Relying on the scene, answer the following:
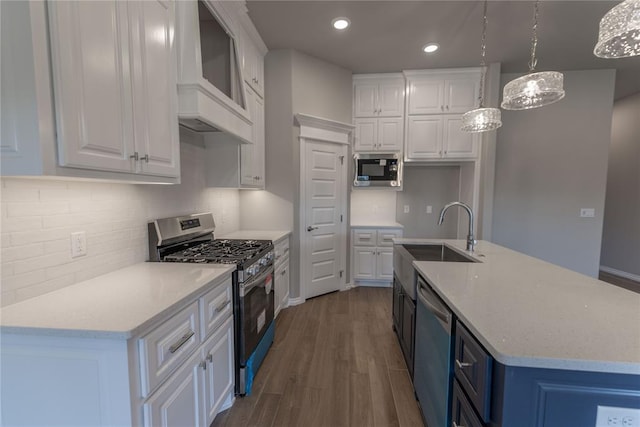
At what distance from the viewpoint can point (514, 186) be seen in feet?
12.7

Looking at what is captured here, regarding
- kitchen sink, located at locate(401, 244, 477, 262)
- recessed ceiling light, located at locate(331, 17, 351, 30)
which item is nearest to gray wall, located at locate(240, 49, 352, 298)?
recessed ceiling light, located at locate(331, 17, 351, 30)

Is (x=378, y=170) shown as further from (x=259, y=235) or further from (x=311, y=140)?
(x=259, y=235)

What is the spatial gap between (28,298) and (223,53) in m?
1.96

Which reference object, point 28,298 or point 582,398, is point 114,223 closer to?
point 28,298

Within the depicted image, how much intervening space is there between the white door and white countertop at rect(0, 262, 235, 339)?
1917 millimetres

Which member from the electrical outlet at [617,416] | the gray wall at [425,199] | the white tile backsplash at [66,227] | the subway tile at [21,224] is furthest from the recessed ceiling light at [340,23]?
the electrical outlet at [617,416]

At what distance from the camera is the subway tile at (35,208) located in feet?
3.60

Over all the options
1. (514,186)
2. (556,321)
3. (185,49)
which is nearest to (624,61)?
(514,186)

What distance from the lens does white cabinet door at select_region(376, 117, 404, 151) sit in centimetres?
385

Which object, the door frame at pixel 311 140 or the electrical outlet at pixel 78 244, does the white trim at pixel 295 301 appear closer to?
the door frame at pixel 311 140

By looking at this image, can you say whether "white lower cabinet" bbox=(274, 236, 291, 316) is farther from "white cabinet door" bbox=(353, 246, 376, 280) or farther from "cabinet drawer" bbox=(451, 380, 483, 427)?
"cabinet drawer" bbox=(451, 380, 483, 427)

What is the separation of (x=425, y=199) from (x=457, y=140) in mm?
1030

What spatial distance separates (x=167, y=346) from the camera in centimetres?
111

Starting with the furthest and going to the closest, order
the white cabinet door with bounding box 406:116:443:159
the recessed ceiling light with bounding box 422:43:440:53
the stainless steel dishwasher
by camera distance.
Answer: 1. the white cabinet door with bounding box 406:116:443:159
2. the recessed ceiling light with bounding box 422:43:440:53
3. the stainless steel dishwasher
